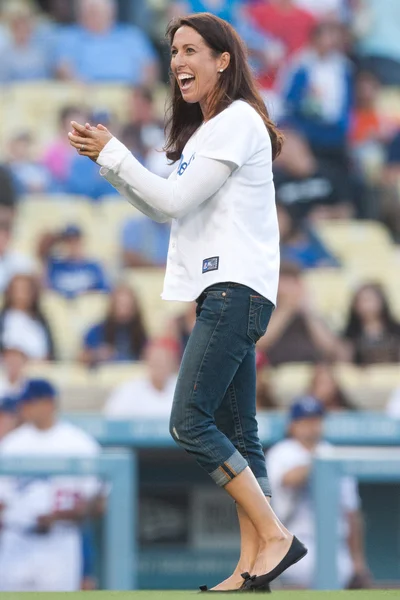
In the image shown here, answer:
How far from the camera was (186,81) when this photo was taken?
371cm

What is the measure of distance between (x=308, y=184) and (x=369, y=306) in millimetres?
1846

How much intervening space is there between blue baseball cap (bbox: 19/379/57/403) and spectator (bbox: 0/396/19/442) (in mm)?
201

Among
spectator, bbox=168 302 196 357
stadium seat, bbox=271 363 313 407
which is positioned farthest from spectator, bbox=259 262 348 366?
spectator, bbox=168 302 196 357

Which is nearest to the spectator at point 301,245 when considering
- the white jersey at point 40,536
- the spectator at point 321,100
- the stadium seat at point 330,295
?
the stadium seat at point 330,295

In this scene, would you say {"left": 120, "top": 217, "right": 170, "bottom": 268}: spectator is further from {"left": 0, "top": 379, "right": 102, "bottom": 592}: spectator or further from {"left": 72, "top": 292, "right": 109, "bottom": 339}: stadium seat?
{"left": 0, "top": 379, "right": 102, "bottom": 592}: spectator

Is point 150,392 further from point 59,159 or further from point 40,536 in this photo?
point 59,159

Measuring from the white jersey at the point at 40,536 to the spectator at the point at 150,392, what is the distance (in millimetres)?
1033

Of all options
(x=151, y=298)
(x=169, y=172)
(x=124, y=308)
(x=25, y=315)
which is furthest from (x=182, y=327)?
Result: (x=169, y=172)

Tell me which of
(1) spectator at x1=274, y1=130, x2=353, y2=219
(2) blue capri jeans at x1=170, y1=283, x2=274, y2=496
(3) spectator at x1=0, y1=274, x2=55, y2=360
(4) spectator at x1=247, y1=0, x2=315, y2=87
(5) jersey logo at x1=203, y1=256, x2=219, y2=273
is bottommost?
(2) blue capri jeans at x1=170, y1=283, x2=274, y2=496

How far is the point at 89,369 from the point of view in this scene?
8.05 m

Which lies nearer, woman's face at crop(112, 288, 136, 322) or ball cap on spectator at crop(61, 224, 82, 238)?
woman's face at crop(112, 288, 136, 322)

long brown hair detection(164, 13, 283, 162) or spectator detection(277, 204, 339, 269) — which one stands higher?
spectator detection(277, 204, 339, 269)

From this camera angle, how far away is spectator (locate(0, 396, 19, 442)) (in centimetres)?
697

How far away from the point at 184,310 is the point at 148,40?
3983 mm
